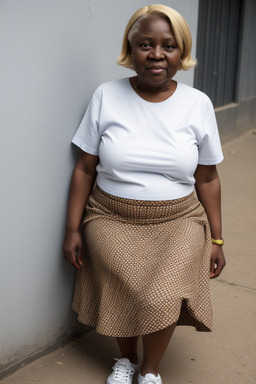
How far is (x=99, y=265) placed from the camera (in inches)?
103

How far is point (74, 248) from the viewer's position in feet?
9.08

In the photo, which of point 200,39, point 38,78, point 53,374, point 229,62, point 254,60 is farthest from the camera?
point 254,60

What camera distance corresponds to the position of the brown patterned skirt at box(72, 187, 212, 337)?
8.02 ft

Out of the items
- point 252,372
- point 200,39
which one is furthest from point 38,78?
point 200,39

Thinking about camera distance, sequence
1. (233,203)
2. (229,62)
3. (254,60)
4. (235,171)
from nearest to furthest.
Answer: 1. (233,203)
2. (235,171)
3. (229,62)
4. (254,60)

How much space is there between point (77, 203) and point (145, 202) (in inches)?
14.1

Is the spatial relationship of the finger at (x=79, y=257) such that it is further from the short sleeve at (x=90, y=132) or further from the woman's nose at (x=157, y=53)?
the woman's nose at (x=157, y=53)

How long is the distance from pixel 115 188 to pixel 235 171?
4.25 m

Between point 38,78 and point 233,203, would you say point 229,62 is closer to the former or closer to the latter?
point 233,203

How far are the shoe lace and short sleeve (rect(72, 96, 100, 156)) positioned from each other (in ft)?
3.10

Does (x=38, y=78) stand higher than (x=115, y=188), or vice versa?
(x=38, y=78)

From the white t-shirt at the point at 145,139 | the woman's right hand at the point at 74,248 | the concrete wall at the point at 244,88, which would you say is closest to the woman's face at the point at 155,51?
the white t-shirt at the point at 145,139

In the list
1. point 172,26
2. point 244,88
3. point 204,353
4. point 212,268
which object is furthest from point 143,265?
point 244,88

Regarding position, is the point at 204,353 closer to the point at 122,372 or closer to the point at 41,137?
the point at 122,372
